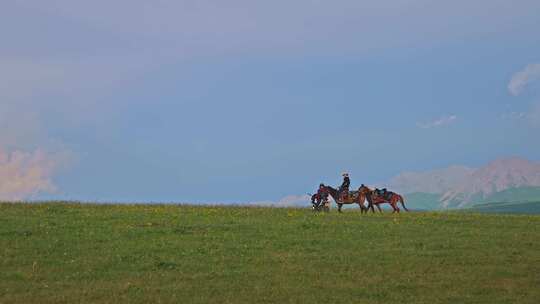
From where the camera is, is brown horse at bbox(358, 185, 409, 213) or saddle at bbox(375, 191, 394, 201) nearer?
brown horse at bbox(358, 185, 409, 213)

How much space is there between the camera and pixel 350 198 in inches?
1818

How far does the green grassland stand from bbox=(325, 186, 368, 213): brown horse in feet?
23.6

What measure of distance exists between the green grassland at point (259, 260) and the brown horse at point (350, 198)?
23.6ft

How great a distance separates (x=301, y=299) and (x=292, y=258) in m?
5.70

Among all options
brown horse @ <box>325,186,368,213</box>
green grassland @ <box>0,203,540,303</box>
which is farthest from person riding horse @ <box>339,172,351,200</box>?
green grassland @ <box>0,203,540,303</box>

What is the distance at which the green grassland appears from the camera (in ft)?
71.7

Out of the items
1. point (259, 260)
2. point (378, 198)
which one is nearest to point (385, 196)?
point (378, 198)

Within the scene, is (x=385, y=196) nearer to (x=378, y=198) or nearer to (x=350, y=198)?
(x=378, y=198)

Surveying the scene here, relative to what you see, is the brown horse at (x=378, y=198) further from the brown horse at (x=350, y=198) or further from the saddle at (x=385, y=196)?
the brown horse at (x=350, y=198)

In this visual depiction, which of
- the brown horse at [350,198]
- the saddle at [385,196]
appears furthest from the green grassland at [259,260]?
the saddle at [385,196]

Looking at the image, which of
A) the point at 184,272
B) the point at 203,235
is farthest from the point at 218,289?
the point at 203,235

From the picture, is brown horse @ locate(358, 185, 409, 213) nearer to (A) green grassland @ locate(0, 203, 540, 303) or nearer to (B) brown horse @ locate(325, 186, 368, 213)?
(B) brown horse @ locate(325, 186, 368, 213)

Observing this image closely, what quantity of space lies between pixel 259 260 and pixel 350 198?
20.7m

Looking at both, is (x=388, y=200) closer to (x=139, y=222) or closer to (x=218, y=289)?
(x=139, y=222)
